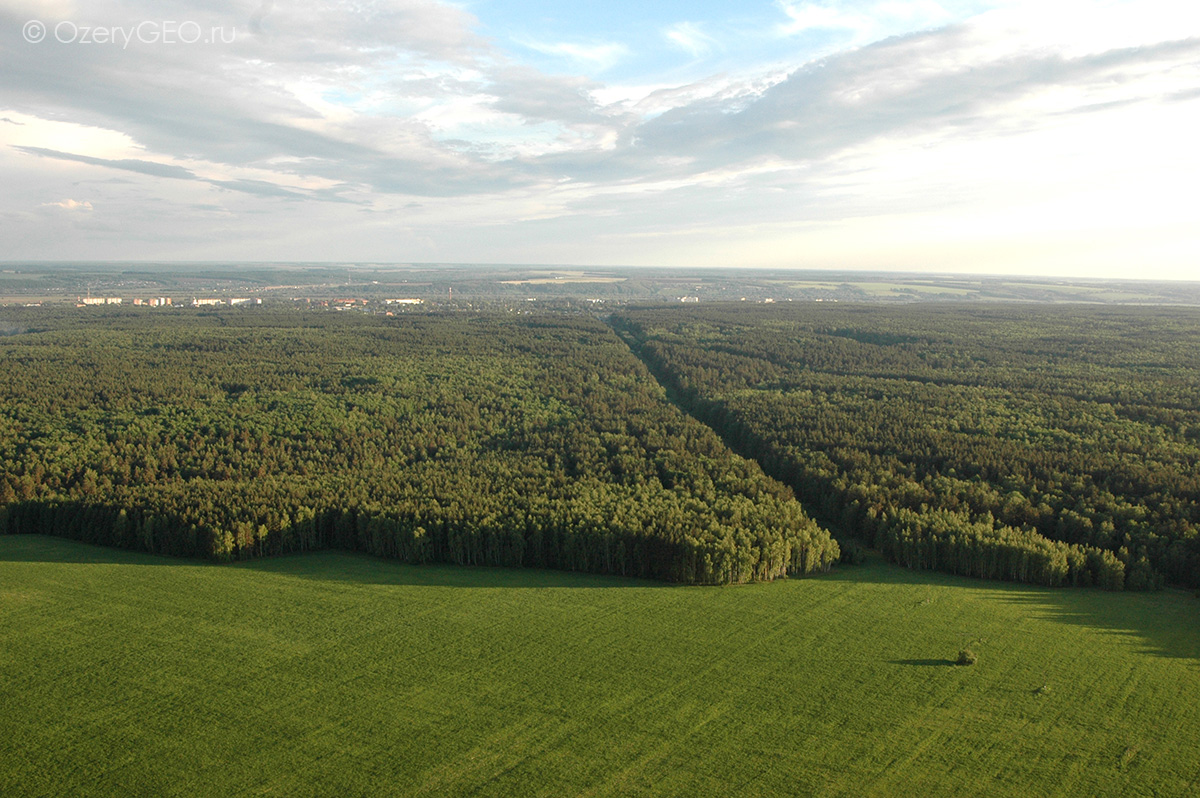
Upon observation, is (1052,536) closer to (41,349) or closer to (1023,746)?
(1023,746)

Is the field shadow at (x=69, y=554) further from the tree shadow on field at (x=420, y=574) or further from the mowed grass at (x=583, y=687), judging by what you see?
the tree shadow on field at (x=420, y=574)

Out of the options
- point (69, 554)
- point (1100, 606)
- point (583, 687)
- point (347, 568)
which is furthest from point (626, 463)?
point (69, 554)

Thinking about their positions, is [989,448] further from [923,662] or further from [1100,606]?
[923,662]

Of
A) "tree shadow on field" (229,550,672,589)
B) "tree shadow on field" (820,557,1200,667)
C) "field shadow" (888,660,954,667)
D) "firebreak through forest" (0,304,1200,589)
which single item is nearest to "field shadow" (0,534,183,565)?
"firebreak through forest" (0,304,1200,589)

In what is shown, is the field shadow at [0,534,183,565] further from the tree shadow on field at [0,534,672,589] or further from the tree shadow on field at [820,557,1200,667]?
the tree shadow on field at [820,557,1200,667]

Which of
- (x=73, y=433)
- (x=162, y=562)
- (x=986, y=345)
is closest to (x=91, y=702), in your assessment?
(x=162, y=562)
